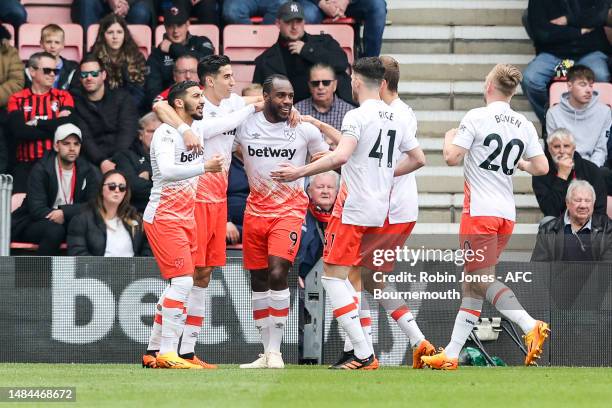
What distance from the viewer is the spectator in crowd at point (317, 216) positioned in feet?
46.2

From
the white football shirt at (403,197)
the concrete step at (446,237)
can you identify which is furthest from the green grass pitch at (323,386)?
the concrete step at (446,237)

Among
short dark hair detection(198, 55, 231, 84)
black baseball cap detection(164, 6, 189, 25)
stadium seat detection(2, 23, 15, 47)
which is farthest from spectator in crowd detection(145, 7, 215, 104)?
short dark hair detection(198, 55, 231, 84)

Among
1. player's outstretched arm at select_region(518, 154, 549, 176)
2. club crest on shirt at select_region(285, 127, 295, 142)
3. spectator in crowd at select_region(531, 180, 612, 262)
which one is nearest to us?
player's outstretched arm at select_region(518, 154, 549, 176)

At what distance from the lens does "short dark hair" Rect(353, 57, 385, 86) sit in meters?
11.4

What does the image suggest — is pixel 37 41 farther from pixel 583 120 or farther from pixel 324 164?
pixel 324 164

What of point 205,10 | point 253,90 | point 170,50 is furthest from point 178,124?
point 205,10

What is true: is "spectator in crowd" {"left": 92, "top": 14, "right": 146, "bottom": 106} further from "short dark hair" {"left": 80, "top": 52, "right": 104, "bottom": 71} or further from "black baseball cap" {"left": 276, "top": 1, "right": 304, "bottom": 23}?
"black baseball cap" {"left": 276, "top": 1, "right": 304, "bottom": 23}

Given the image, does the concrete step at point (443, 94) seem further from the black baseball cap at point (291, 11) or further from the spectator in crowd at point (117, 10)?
the spectator in crowd at point (117, 10)

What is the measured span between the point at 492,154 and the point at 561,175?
4093 millimetres

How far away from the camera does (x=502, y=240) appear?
11.5m

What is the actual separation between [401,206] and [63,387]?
337 cm

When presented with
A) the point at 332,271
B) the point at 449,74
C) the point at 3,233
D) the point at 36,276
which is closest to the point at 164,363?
the point at 332,271

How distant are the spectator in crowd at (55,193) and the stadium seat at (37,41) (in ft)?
6.84

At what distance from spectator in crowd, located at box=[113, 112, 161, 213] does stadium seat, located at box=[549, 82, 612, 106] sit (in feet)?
14.2
